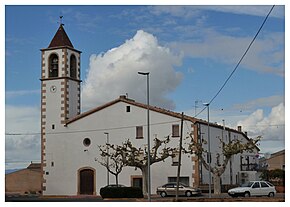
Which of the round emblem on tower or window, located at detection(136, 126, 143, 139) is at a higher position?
the round emblem on tower

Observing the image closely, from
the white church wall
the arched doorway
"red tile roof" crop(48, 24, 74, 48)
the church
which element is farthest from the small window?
"red tile roof" crop(48, 24, 74, 48)

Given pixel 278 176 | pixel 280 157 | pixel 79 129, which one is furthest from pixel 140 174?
pixel 280 157

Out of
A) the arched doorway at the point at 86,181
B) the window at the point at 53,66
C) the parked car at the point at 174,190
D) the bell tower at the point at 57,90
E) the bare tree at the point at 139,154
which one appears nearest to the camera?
the parked car at the point at 174,190

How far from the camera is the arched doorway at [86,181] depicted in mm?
48562

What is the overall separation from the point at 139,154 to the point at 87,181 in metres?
6.75

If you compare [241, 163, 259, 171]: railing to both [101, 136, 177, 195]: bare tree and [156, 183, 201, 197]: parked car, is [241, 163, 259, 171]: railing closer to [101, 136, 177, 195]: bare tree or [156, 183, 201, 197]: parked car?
[101, 136, 177, 195]: bare tree

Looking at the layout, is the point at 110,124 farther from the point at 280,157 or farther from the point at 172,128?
the point at 280,157

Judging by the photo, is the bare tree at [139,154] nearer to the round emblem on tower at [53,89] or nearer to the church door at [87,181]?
the church door at [87,181]

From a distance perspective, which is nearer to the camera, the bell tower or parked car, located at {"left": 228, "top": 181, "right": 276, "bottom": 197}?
parked car, located at {"left": 228, "top": 181, "right": 276, "bottom": 197}

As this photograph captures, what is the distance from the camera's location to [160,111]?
46.6 m

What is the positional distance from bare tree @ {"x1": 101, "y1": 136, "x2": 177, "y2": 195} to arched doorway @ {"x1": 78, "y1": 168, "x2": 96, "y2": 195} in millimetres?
1957

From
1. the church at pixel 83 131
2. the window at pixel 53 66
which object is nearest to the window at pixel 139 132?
the church at pixel 83 131

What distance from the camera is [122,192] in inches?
1553

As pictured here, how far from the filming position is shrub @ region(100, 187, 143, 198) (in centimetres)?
3919
